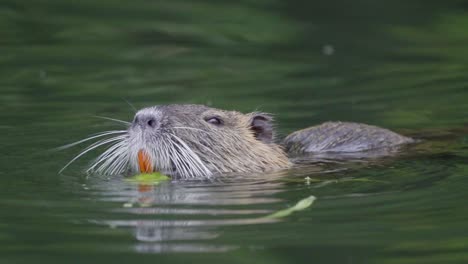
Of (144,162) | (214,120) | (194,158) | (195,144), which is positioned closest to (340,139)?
(214,120)

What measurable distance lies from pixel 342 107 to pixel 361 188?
9.93ft

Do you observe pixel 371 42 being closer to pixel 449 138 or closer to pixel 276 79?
pixel 276 79

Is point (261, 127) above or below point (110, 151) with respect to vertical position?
above

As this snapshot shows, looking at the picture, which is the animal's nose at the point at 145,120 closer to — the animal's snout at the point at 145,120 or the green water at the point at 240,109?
the animal's snout at the point at 145,120

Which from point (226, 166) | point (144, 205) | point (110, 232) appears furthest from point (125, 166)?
point (110, 232)

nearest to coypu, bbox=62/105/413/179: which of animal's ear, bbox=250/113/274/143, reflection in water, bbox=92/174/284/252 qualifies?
animal's ear, bbox=250/113/274/143

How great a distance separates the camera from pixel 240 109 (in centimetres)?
909

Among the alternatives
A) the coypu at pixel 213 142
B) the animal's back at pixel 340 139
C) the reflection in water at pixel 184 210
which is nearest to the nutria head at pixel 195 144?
the coypu at pixel 213 142

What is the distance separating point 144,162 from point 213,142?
546 millimetres

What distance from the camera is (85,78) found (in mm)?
10188

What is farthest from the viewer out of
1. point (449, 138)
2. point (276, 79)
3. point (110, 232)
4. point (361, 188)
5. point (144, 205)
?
point (276, 79)

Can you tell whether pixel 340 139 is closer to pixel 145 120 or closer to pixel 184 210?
pixel 145 120

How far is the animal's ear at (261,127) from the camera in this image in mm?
7199

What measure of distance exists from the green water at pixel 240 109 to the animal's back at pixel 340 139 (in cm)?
29
